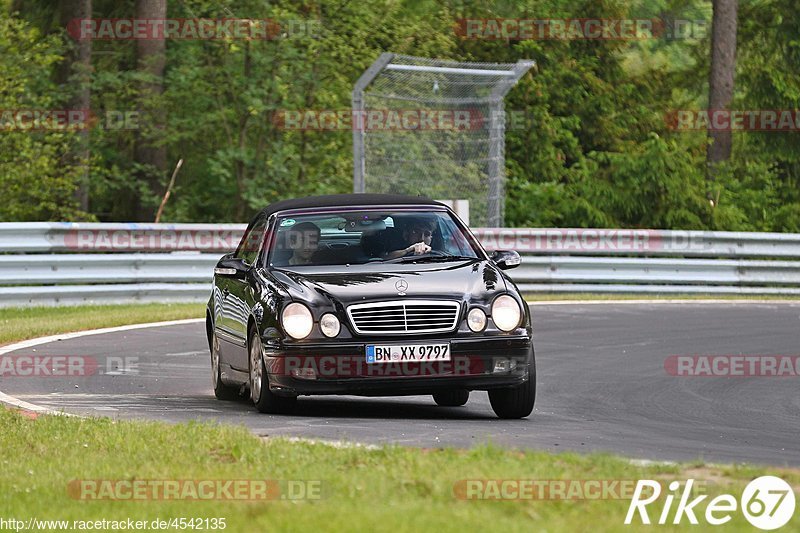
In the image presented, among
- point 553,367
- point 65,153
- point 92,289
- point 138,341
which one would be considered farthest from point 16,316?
point 65,153

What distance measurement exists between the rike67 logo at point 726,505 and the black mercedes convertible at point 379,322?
3.49 m

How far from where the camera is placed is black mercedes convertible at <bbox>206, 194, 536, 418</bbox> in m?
10.4

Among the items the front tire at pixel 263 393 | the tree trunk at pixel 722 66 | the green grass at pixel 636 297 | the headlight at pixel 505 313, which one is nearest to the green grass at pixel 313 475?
the front tire at pixel 263 393

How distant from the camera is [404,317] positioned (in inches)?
410

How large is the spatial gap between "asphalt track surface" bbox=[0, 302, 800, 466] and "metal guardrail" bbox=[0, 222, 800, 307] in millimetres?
3309

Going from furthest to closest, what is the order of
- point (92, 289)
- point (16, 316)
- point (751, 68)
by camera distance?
1. point (751, 68)
2. point (92, 289)
3. point (16, 316)

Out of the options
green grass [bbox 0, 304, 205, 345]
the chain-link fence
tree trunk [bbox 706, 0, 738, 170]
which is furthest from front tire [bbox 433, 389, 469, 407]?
tree trunk [bbox 706, 0, 738, 170]

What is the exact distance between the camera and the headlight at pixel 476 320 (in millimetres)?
10492

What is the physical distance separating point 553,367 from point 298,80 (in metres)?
17.4

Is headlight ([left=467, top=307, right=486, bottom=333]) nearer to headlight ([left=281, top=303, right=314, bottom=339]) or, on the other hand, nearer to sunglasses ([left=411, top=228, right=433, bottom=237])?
headlight ([left=281, top=303, right=314, bottom=339])

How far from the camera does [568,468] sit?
24.7 feet

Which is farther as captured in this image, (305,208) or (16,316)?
(16,316)

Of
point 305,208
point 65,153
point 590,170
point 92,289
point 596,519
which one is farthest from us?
point 590,170

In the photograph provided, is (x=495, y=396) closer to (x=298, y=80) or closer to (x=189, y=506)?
(x=189, y=506)
